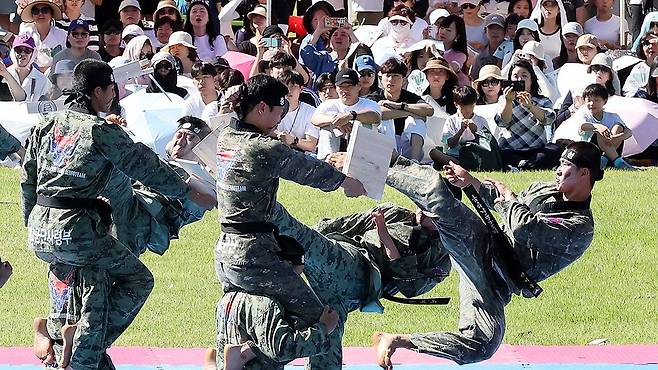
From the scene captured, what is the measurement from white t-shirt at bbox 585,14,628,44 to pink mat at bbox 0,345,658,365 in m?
7.81

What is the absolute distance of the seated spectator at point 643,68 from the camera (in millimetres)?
14500

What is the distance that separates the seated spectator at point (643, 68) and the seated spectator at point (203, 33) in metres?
4.42

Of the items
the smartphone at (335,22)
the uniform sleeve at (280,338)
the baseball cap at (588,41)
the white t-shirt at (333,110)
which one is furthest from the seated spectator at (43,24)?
the uniform sleeve at (280,338)

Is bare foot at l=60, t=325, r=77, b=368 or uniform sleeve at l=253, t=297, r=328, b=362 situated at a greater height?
uniform sleeve at l=253, t=297, r=328, b=362

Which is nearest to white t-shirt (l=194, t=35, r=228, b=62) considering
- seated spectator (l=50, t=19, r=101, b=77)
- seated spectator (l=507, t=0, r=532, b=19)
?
seated spectator (l=50, t=19, r=101, b=77)

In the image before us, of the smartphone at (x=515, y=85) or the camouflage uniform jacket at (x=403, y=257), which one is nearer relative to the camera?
the camouflage uniform jacket at (x=403, y=257)

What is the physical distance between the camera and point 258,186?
6.72 meters

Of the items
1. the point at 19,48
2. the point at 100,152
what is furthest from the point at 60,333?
the point at 19,48

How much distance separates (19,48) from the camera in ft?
45.4

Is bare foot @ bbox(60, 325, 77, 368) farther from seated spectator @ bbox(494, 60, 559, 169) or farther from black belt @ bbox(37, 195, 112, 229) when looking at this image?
seated spectator @ bbox(494, 60, 559, 169)

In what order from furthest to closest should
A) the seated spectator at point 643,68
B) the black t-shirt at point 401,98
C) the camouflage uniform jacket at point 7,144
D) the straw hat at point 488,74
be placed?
1. the seated spectator at point 643,68
2. the straw hat at point 488,74
3. the black t-shirt at point 401,98
4. the camouflage uniform jacket at point 7,144

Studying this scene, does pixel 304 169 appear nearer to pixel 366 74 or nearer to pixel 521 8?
pixel 366 74

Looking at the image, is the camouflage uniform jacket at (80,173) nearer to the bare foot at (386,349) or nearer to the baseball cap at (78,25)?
the bare foot at (386,349)

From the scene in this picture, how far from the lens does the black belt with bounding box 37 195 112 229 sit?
700cm
